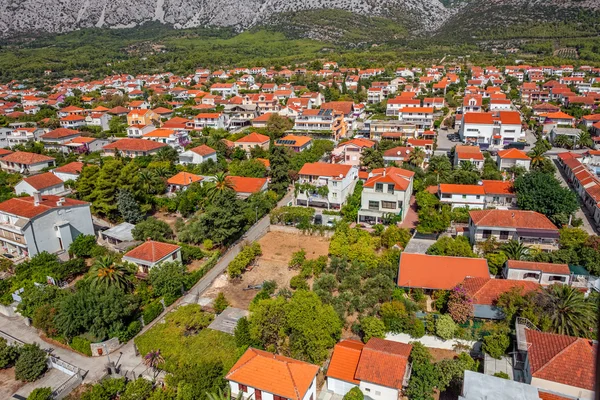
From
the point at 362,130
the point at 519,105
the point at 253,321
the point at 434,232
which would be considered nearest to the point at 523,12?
the point at 519,105

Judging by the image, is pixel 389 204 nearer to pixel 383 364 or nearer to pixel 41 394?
pixel 383 364

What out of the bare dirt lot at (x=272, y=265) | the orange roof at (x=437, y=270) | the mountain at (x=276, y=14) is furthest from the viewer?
the mountain at (x=276, y=14)

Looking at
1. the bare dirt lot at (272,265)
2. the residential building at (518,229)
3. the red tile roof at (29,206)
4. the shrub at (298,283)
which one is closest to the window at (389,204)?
the bare dirt lot at (272,265)

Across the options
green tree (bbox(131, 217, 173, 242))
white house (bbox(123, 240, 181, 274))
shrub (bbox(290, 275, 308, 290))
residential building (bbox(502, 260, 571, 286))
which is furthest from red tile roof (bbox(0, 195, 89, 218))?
residential building (bbox(502, 260, 571, 286))

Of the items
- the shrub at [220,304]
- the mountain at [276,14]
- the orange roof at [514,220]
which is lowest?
the shrub at [220,304]

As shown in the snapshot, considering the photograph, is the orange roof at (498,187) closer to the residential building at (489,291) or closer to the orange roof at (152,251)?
the residential building at (489,291)

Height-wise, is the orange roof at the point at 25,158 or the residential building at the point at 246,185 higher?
the orange roof at the point at 25,158
